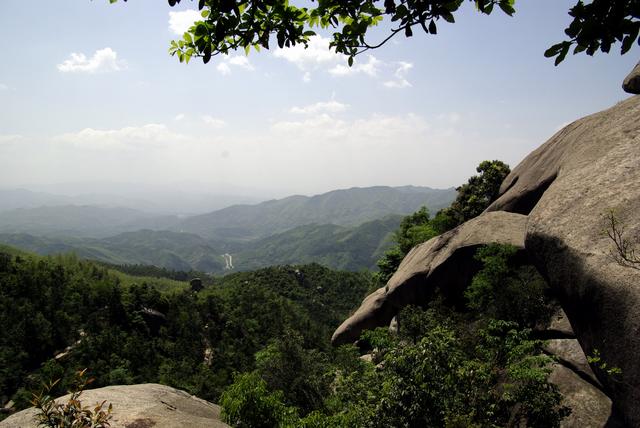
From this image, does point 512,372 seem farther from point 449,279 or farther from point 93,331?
point 93,331

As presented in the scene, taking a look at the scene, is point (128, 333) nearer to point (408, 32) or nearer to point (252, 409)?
point (252, 409)

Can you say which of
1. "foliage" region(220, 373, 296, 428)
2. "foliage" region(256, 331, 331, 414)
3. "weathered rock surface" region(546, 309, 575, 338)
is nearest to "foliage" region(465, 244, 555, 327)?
"weathered rock surface" region(546, 309, 575, 338)

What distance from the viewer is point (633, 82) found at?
19.3 meters

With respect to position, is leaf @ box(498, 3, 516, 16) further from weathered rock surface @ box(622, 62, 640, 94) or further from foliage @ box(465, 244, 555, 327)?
weathered rock surface @ box(622, 62, 640, 94)

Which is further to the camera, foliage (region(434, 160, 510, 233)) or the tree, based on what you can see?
foliage (region(434, 160, 510, 233))

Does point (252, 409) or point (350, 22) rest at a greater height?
point (350, 22)

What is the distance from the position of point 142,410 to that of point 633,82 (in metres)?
26.8

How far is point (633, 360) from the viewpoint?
893 centimetres

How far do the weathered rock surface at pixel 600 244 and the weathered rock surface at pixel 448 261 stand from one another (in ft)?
23.8

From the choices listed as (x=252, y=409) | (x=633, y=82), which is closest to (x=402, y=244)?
(x=633, y=82)

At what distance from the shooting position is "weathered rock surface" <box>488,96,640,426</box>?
30.2 feet

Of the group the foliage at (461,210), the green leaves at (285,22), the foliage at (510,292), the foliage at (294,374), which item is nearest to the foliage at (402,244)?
the foliage at (461,210)

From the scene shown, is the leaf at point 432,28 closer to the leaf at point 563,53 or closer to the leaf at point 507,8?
the leaf at point 507,8

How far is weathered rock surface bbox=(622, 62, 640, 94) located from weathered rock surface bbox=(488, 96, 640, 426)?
4.13 m
